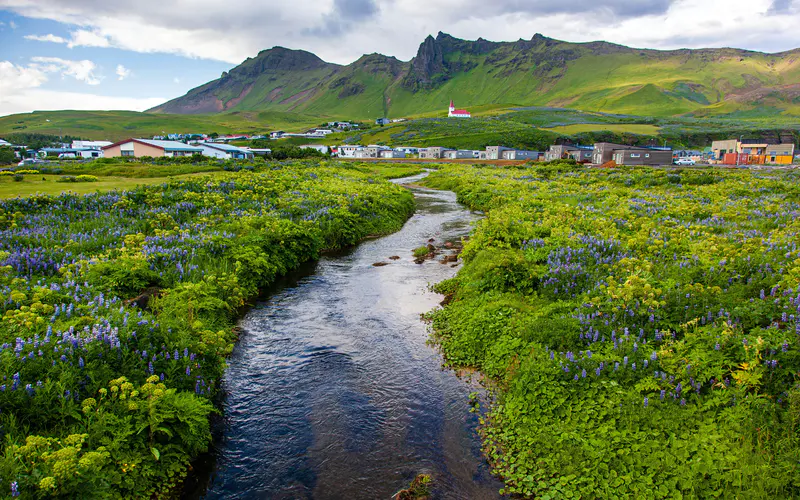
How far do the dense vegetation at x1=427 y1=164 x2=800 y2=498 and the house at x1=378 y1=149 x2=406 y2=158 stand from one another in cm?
13866

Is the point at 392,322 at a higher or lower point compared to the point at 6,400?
lower

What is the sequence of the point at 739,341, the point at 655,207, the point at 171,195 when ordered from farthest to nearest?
the point at 171,195 < the point at 655,207 < the point at 739,341

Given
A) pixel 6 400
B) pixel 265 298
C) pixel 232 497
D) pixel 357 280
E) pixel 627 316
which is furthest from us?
pixel 357 280

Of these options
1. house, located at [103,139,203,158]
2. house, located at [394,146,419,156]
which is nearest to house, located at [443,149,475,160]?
house, located at [394,146,419,156]

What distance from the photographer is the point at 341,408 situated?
9078 mm

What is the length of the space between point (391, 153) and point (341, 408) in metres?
146

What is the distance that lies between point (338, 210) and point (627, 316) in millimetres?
18283

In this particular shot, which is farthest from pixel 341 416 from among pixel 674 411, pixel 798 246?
pixel 798 246

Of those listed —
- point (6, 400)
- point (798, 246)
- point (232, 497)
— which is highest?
point (798, 246)

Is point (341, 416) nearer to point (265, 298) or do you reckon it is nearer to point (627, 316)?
point (627, 316)

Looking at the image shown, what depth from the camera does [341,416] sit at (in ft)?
28.9

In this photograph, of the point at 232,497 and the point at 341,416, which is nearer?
the point at 232,497

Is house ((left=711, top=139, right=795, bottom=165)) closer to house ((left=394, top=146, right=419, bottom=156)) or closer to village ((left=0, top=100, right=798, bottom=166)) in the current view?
village ((left=0, top=100, right=798, bottom=166))

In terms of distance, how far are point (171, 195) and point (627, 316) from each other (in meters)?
21.5
